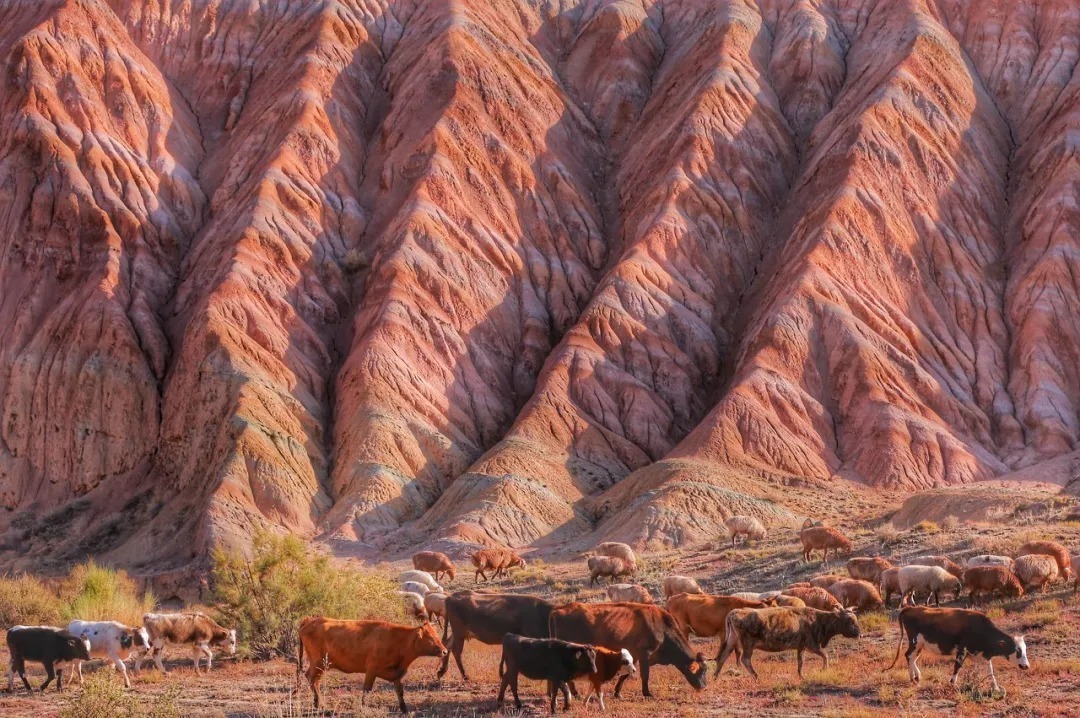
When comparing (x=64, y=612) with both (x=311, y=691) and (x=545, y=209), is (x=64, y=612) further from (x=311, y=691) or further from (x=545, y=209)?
(x=545, y=209)

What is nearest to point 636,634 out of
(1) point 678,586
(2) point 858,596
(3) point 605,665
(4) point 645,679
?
(4) point 645,679

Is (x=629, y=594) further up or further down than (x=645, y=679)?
further up

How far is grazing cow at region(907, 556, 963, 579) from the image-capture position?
91.9 ft

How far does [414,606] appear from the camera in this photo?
30609mm

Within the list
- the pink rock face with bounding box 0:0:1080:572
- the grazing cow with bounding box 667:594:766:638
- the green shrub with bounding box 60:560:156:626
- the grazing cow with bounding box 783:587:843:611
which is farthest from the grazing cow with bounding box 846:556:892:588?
the pink rock face with bounding box 0:0:1080:572

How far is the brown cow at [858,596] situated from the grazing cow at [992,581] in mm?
1954

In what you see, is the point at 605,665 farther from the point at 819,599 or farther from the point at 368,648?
the point at 819,599

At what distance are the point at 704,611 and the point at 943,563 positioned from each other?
8030 millimetres

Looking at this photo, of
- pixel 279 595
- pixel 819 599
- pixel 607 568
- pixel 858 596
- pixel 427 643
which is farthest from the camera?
pixel 607 568

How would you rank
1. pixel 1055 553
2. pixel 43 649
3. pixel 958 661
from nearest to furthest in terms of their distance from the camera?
pixel 958 661 < pixel 43 649 < pixel 1055 553

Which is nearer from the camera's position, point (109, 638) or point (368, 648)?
point (368, 648)

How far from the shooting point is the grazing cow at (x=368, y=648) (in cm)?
1927

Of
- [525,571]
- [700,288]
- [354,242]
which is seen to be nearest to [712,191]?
[700,288]

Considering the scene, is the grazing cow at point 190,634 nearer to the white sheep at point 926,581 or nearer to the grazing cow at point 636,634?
the grazing cow at point 636,634
